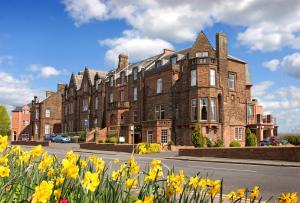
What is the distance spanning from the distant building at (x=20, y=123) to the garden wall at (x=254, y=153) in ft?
244

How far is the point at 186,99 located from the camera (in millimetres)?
44219

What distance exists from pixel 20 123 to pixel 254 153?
8324 centimetres

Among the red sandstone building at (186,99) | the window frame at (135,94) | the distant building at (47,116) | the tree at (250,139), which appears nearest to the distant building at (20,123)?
the distant building at (47,116)

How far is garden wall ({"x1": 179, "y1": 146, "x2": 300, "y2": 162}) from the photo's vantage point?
23.5 meters

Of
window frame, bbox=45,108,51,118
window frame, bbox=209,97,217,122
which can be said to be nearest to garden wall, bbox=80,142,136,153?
window frame, bbox=209,97,217,122

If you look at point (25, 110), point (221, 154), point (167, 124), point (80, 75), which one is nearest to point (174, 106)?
point (167, 124)

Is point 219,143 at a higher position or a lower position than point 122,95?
lower

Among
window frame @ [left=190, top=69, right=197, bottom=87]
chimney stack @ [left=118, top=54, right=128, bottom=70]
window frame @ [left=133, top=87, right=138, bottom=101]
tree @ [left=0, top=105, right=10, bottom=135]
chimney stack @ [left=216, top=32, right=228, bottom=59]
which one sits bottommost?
tree @ [left=0, top=105, right=10, bottom=135]

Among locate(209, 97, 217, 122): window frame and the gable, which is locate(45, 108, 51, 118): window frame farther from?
locate(209, 97, 217, 122): window frame

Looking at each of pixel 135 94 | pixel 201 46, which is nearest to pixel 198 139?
pixel 201 46

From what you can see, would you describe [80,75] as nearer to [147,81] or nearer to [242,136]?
[147,81]

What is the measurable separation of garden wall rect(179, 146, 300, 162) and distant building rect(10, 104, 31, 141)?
244 feet

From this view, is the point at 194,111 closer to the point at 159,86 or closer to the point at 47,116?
the point at 159,86

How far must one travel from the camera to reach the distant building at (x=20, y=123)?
9656cm
